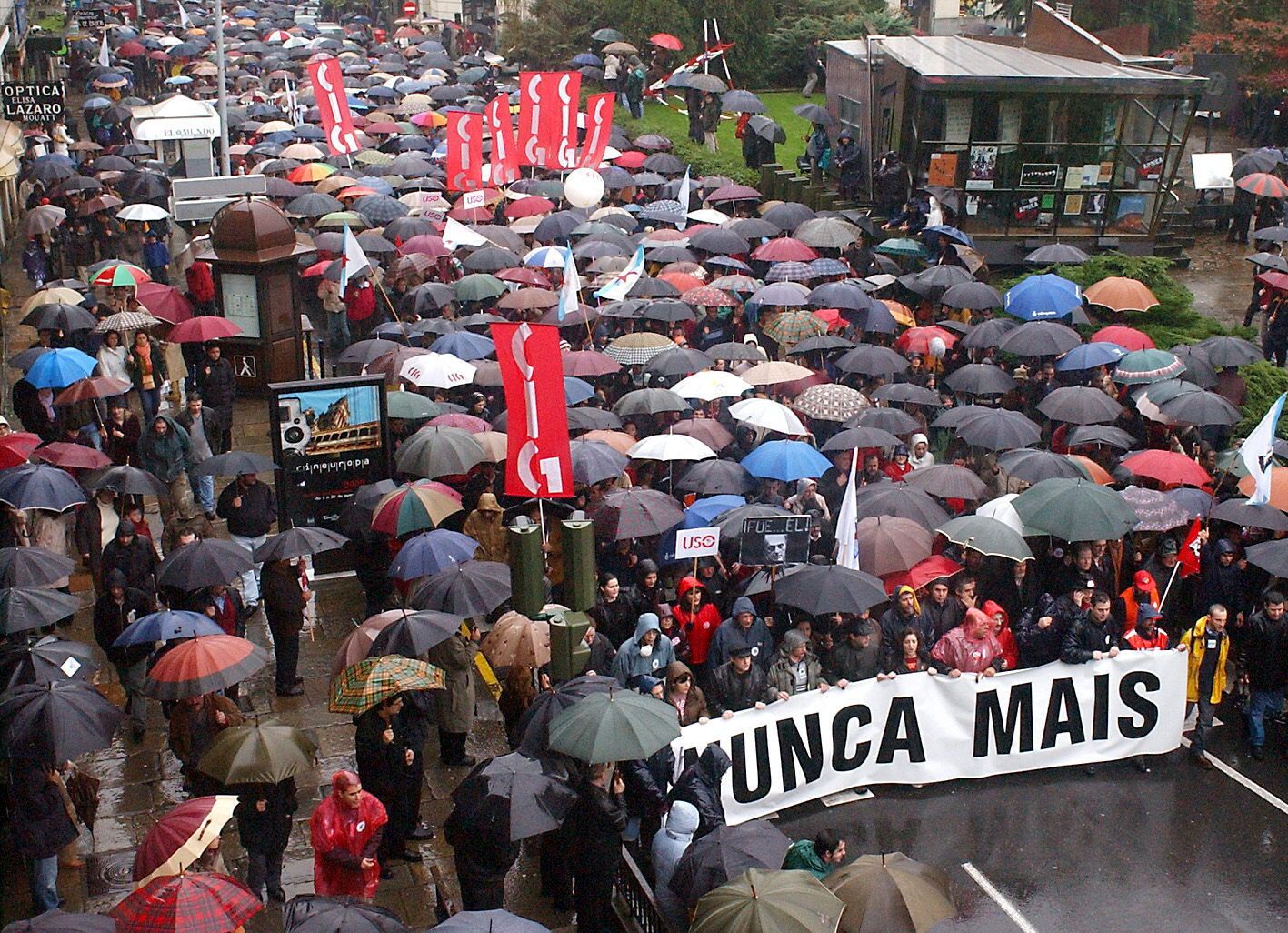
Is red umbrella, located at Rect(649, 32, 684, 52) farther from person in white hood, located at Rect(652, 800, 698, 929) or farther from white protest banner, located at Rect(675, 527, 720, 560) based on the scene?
person in white hood, located at Rect(652, 800, 698, 929)

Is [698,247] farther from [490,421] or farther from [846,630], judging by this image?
[846,630]

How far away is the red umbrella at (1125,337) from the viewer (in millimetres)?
18703

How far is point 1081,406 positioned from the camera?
16.5 meters

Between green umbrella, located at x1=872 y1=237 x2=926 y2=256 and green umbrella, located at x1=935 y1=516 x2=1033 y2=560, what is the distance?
1088cm

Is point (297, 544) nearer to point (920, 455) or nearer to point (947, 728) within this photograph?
point (947, 728)

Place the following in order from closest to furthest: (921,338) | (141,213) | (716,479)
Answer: (716,479)
(921,338)
(141,213)

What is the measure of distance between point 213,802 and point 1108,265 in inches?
643

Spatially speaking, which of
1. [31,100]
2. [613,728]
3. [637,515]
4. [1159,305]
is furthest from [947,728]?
[31,100]

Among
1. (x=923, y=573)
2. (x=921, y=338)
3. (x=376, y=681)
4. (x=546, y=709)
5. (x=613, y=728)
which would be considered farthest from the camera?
(x=921, y=338)

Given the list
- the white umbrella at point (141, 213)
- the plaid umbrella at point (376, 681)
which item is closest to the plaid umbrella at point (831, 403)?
the plaid umbrella at point (376, 681)

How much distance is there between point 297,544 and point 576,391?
469cm

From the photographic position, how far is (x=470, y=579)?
483 inches

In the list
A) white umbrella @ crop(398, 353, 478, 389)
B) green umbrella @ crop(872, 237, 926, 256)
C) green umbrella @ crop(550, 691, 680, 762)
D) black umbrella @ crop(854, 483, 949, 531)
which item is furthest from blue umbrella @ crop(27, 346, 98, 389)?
green umbrella @ crop(872, 237, 926, 256)

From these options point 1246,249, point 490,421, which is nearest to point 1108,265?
point 1246,249
